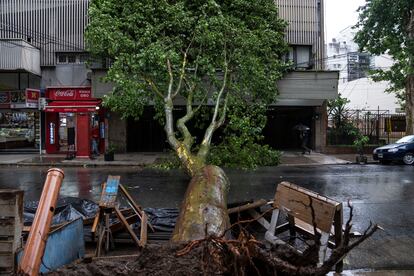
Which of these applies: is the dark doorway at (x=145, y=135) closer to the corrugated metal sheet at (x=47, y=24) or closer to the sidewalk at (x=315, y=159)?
the corrugated metal sheet at (x=47, y=24)

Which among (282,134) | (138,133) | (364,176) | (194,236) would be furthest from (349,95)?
(194,236)

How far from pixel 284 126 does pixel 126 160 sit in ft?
34.6

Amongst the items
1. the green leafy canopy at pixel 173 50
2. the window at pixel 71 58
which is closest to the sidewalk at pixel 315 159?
the green leafy canopy at pixel 173 50

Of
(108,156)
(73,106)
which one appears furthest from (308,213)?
(73,106)

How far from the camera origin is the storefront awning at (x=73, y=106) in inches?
883

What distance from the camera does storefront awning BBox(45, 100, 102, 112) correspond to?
22.4 metres

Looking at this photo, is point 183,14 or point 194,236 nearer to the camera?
point 194,236

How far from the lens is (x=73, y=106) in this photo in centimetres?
2275

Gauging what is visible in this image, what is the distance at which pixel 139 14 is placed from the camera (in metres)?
17.3

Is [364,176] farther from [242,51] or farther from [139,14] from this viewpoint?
[139,14]

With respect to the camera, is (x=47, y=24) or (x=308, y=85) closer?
(x=308, y=85)

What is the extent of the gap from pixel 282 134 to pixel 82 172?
14.0m

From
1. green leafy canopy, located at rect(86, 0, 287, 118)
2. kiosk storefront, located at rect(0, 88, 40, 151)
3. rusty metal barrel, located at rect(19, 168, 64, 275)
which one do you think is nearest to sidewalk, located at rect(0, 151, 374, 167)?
kiosk storefront, located at rect(0, 88, 40, 151)

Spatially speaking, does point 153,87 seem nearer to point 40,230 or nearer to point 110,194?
point 110,194
